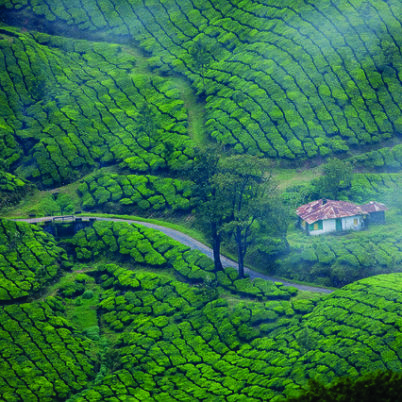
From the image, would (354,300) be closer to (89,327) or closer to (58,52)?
(89,327)

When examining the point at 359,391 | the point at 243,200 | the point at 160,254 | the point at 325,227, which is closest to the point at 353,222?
the point at 325,227

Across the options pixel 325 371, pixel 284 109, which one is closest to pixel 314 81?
pixel 284 109

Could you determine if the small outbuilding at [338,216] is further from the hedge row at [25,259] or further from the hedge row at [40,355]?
the hedge row at [25,259]

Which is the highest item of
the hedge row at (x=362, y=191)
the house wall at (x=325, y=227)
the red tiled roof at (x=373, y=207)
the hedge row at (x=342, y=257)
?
the hedge row at (x=362, y=191)

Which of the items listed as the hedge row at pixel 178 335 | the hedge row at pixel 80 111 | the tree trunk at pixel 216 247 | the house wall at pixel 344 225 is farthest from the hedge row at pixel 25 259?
the house wall at pixel 344 225

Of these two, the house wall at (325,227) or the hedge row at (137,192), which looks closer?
the house wall at (325,227)

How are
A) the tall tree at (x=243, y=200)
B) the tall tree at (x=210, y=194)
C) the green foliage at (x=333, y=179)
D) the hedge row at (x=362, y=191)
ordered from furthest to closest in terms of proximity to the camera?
the hedge row at (x=362, y=191) < the green foliage at (x=333, y=179) < the tall tree at (x=210, y=194) < the tall tree at (x=243, y=200)
